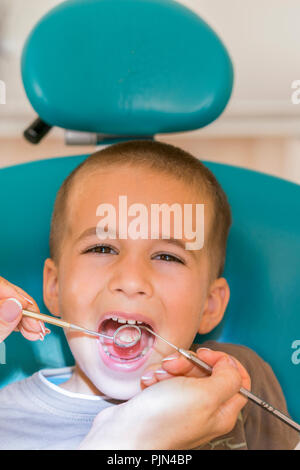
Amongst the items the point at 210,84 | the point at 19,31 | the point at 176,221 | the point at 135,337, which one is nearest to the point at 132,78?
the point at 210,84

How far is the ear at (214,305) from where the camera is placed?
0.59 m

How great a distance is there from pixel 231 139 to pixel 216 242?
2.12 ft

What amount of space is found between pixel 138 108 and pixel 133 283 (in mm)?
234

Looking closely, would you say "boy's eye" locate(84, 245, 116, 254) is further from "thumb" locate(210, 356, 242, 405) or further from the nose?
"thumb" locate(210, 356, 242, 405)

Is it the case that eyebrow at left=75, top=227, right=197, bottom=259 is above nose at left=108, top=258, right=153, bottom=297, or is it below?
above

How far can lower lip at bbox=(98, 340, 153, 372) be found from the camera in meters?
0.49

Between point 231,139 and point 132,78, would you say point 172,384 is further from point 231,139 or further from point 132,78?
point 231,139

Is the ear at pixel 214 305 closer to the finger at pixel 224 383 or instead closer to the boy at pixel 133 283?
the boy at pixel 133 283

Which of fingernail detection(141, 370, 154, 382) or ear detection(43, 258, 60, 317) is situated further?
ear detection(43, 258, 60, 317)

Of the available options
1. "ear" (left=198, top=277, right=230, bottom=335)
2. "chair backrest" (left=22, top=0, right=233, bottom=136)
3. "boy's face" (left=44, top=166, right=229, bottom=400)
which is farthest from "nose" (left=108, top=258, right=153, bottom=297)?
"chair backrest" (left=22, top=0, right=233, bottom=136)

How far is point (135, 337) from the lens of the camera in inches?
19.1

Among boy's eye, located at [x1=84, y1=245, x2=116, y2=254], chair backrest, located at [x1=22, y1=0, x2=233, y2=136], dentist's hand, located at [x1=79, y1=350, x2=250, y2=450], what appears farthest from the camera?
chair backrest, located at [x1=22, y1=0, x2=233, y2=136]

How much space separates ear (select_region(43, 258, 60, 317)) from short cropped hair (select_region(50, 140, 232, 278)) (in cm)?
1

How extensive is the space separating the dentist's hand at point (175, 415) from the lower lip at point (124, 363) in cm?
3
